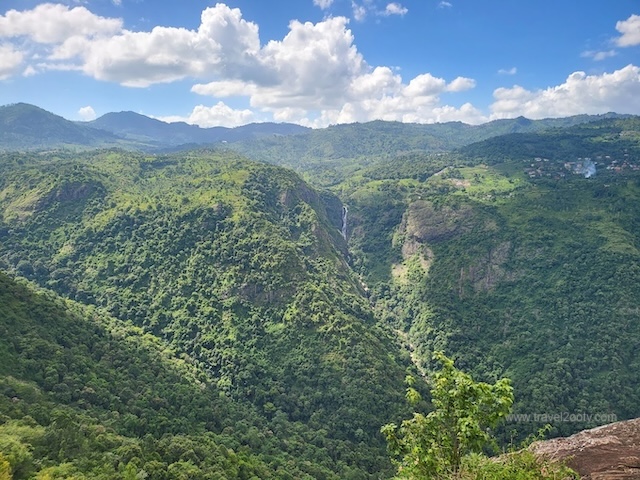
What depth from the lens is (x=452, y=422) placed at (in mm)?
18156

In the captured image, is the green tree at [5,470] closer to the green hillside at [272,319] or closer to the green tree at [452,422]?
the green hillside at [272,319]

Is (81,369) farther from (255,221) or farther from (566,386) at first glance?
(566,386)

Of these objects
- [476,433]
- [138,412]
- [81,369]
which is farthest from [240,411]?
[476,433]

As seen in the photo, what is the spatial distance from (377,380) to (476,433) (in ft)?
302

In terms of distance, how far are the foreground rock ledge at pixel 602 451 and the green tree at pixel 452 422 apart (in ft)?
9.72

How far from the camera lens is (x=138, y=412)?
7562 cm

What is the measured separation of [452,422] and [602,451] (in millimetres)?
7795

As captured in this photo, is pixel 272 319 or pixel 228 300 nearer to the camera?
pixel 272 319

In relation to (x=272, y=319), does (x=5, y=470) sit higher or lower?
higher

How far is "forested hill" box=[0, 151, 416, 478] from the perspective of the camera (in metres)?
83.9

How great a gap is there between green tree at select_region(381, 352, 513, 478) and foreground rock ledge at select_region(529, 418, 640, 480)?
117 inches

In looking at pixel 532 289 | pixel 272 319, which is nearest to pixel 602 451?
pixel 272 319

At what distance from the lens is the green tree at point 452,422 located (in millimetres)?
17062

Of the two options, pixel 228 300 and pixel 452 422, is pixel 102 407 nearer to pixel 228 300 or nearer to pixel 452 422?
pixel 228 300
